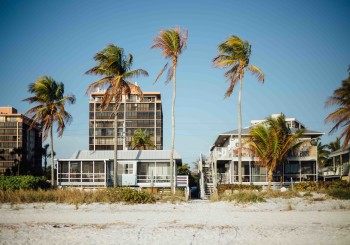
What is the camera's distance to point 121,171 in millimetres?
36406

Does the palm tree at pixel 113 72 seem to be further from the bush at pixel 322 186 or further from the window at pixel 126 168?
the bush at pixel 322 186

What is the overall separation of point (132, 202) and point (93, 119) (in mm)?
83766

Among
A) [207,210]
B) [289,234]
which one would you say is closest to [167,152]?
[207,210]

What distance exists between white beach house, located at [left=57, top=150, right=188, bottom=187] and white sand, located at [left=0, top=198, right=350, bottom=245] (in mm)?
13994

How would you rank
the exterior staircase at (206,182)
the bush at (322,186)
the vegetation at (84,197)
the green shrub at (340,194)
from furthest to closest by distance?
the exterior staircase at (206,182) → the bush at (322,186) → the green shrub at (340,194) → the vegetation at (84,197)

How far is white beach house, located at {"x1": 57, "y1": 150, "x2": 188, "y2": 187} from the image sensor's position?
117ft

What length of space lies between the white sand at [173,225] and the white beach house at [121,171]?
551 inches

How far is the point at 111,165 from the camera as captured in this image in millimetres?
37375

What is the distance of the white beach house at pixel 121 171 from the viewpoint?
35.5m

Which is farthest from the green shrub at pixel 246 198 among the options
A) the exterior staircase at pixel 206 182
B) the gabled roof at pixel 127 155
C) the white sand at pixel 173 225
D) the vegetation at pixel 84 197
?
the gabled roof at pixel 127 155

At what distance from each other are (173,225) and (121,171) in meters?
23.0

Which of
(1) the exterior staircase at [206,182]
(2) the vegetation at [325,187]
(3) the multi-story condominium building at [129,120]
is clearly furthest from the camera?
(3) the multi-story condominium building at [129,120]

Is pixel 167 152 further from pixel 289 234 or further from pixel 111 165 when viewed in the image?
pixel 289 234

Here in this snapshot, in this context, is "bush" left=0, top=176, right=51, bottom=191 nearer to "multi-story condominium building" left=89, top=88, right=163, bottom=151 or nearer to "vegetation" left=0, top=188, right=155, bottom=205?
"vegetation" left=0, top=188, right=155, bottom=205
